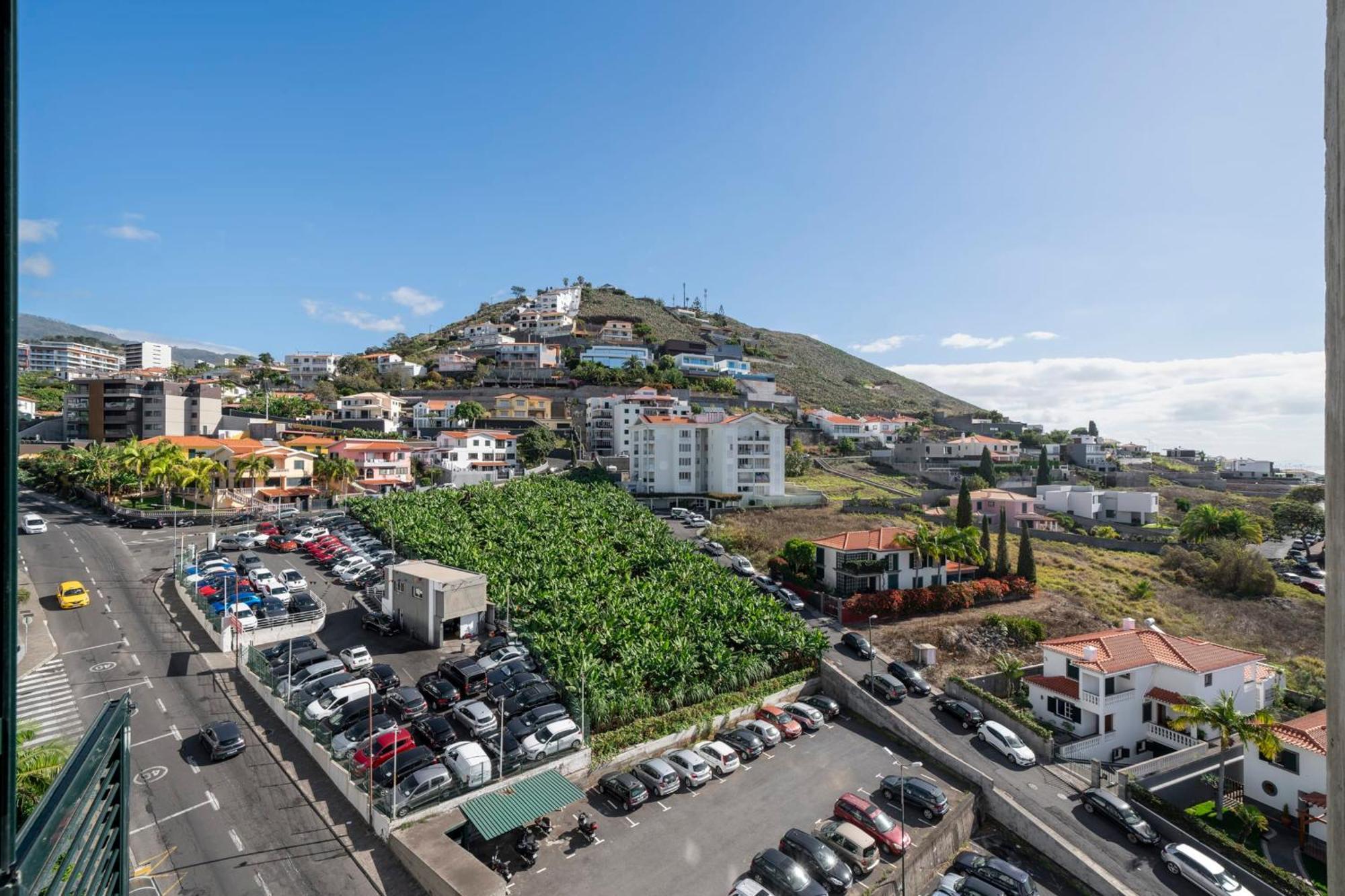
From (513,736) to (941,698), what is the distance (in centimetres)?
1822

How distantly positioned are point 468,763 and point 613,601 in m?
13.4

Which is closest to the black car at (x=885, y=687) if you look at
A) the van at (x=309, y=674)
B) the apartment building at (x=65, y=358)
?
the van at (x=309, y=674)

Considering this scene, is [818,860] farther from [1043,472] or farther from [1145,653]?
[1043,472]

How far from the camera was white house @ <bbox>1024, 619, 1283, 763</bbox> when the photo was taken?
2792 centimetres

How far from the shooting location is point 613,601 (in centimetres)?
3366

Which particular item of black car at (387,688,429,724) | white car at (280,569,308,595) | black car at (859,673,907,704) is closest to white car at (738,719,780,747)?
black car at (859,673,907,704)

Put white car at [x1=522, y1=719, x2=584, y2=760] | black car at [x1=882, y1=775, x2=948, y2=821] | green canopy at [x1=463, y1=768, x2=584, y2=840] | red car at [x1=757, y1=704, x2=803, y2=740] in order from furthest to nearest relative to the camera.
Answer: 1. red car at [x1=757, y1=704, x2=803, y2=740]
2. white car at [x1=522, y1=719, x2=584, y2=760]
3. black car at [x1=882, y1=775, x2=948, y2=821]
4. green canopy at [x1=463, y1=768, x2=584, y2=840]

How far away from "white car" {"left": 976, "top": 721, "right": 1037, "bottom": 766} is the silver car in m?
11.3

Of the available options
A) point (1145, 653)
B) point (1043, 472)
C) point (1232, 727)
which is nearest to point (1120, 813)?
point (1232, 727)

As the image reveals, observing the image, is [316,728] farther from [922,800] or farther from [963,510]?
[963,510]

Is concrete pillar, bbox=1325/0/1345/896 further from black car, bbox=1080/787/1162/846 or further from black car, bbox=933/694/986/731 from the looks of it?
black car, bbox=933/694/986/731

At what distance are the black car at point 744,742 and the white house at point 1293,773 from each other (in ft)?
56.5

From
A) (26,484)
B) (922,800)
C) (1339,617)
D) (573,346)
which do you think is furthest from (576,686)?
(573,346)

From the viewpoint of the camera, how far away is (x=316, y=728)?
21.6 meters
